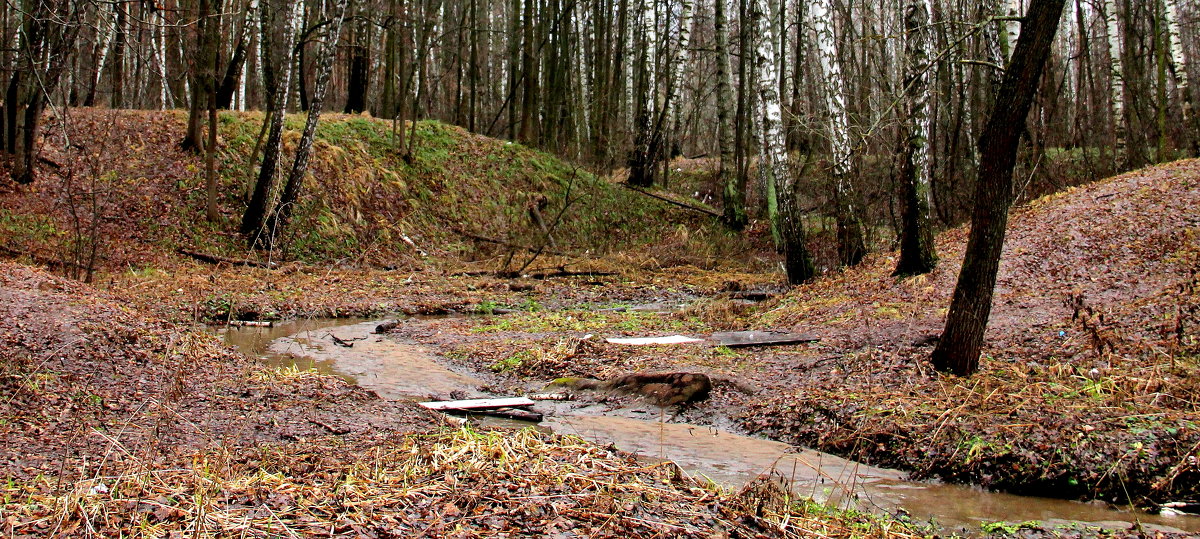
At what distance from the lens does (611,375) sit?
8703 mm

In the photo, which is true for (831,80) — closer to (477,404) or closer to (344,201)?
(477,404)

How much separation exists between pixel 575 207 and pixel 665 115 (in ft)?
12.6

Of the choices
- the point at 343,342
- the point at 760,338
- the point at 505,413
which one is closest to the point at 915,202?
the point at 760,338

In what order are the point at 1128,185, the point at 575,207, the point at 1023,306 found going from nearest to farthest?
the point at 1023,306 < the point at 1128,185 < the point at 575,207

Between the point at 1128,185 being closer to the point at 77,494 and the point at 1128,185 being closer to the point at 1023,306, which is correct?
the point at 1023,306

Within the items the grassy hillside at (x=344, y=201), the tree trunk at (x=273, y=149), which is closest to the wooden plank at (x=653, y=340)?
→ the grassy hillside at (x=344, y=201)

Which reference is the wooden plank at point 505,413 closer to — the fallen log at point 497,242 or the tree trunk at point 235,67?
the tree trunk at point 235,67

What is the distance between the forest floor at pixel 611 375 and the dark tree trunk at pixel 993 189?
1.30 ft

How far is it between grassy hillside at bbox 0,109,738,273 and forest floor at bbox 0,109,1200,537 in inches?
63.9

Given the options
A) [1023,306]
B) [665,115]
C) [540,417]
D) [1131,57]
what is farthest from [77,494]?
[1131,57]

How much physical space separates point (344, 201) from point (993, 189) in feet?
53.2

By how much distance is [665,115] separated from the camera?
Result: 2508cm

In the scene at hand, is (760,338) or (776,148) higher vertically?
(776,148)

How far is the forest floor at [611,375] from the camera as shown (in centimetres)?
386
